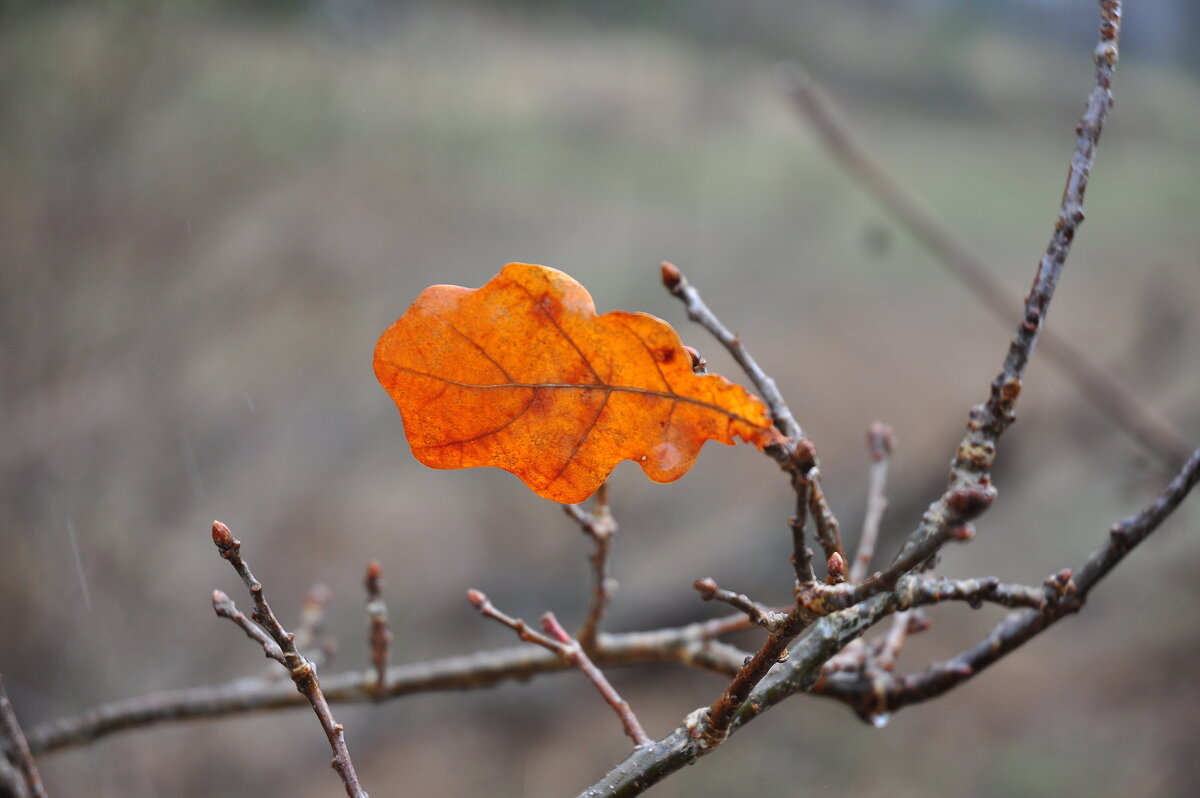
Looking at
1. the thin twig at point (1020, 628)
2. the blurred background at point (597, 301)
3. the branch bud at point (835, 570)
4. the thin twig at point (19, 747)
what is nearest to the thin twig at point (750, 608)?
the branch bud at point (835, 570)

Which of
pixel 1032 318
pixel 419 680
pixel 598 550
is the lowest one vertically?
pixel 419 680

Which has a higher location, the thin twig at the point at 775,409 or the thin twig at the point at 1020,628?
the thin twig at the point at 775,409

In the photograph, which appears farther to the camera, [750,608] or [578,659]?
[578,659]

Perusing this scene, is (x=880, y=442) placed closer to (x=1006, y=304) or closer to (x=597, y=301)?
(x=1006, y=304)

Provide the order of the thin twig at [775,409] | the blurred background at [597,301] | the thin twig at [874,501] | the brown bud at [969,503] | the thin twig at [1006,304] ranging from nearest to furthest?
the brown bud at [969,503] < the thin twig at [775,409] < the thin twig at [874,501] < the thin twig at [1006,304] < the blurred background at [597,301]

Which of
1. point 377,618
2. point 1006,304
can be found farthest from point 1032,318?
point 1006,304

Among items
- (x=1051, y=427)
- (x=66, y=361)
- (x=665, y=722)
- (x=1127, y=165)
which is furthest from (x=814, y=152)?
(x=66, y=361)

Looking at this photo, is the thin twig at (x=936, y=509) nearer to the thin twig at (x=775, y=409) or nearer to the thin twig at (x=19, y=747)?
the thin twig at (x=775, y=409)
